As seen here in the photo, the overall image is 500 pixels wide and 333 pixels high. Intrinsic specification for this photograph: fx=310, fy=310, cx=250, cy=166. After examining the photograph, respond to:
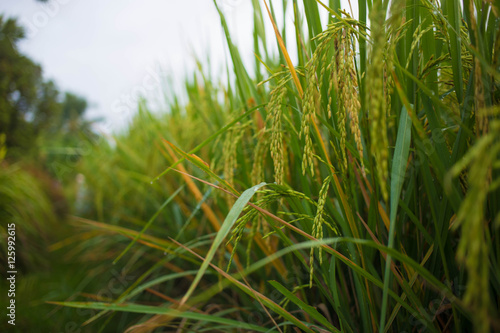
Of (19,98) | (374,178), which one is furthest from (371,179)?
(19,98)

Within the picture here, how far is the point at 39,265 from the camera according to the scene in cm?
212

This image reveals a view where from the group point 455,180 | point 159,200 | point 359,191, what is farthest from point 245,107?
point 159,200

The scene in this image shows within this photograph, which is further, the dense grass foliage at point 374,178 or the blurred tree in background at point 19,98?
the blurred tree in background at point 19,98

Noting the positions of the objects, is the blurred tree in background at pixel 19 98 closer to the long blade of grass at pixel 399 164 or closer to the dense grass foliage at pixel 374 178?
the dense grass foliage at pixel 374 178

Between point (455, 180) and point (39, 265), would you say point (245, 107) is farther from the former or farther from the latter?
point (39, 265)

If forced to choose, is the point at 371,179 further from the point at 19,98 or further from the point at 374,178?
the point at 19,98

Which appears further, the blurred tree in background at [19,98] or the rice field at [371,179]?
the blurred tree in background at [19,98]

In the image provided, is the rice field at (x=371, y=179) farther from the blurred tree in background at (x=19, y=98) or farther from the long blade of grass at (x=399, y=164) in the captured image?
the blurred tree in background at (x=19, y=98)

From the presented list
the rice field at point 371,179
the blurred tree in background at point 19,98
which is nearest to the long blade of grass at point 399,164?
the rice field at point 371,179

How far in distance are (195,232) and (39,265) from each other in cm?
139

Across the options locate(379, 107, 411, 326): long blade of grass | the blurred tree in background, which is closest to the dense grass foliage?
locate(379, 107, 411, 326): long blade of grass

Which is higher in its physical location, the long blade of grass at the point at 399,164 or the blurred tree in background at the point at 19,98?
the blurred tree in background at the point at 19,98

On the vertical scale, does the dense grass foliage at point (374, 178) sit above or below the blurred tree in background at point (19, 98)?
below

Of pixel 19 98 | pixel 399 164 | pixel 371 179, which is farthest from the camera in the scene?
pixel 19 98
